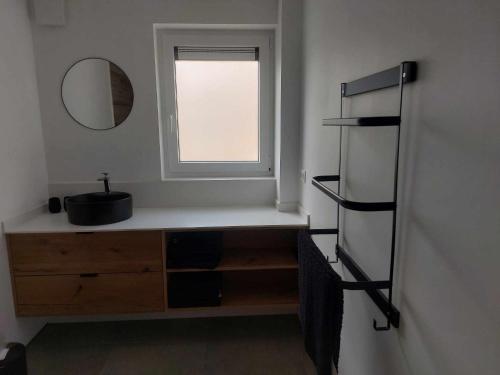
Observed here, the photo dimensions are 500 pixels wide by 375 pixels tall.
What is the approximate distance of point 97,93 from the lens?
2.39 meters

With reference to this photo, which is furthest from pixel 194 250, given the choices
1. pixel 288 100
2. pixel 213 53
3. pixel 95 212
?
pixel 213 53

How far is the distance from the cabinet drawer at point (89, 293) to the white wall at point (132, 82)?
697 millimetres

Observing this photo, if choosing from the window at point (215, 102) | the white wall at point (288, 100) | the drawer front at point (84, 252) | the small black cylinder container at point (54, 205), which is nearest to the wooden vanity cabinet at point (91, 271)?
the drawer front at point (84, 252)

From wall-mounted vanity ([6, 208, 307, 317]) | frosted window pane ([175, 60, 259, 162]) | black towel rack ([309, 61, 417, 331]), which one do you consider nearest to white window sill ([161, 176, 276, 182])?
frosted window pane ([175, 60, 259, 162])

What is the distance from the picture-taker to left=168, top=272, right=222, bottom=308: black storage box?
2.07 m

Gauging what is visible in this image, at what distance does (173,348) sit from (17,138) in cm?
163

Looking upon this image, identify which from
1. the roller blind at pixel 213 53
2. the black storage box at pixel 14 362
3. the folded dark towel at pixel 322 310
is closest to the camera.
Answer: the folded dark towel at pixel 322 310

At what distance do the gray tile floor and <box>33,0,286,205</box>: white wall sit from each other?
2.89 ft

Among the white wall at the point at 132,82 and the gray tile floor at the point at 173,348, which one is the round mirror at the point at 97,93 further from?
the gray tile floor at the point at 173,348

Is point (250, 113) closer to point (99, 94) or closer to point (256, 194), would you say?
point (256, 194)

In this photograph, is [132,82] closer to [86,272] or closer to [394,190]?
[86,272]

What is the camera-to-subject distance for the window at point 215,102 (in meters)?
2.43

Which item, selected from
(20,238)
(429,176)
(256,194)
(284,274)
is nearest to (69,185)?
(20,238)

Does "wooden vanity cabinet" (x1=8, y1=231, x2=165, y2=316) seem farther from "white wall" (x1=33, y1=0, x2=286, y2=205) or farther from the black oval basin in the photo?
"white wall" (x1=33, y1=0, x2=286, y2=205)
